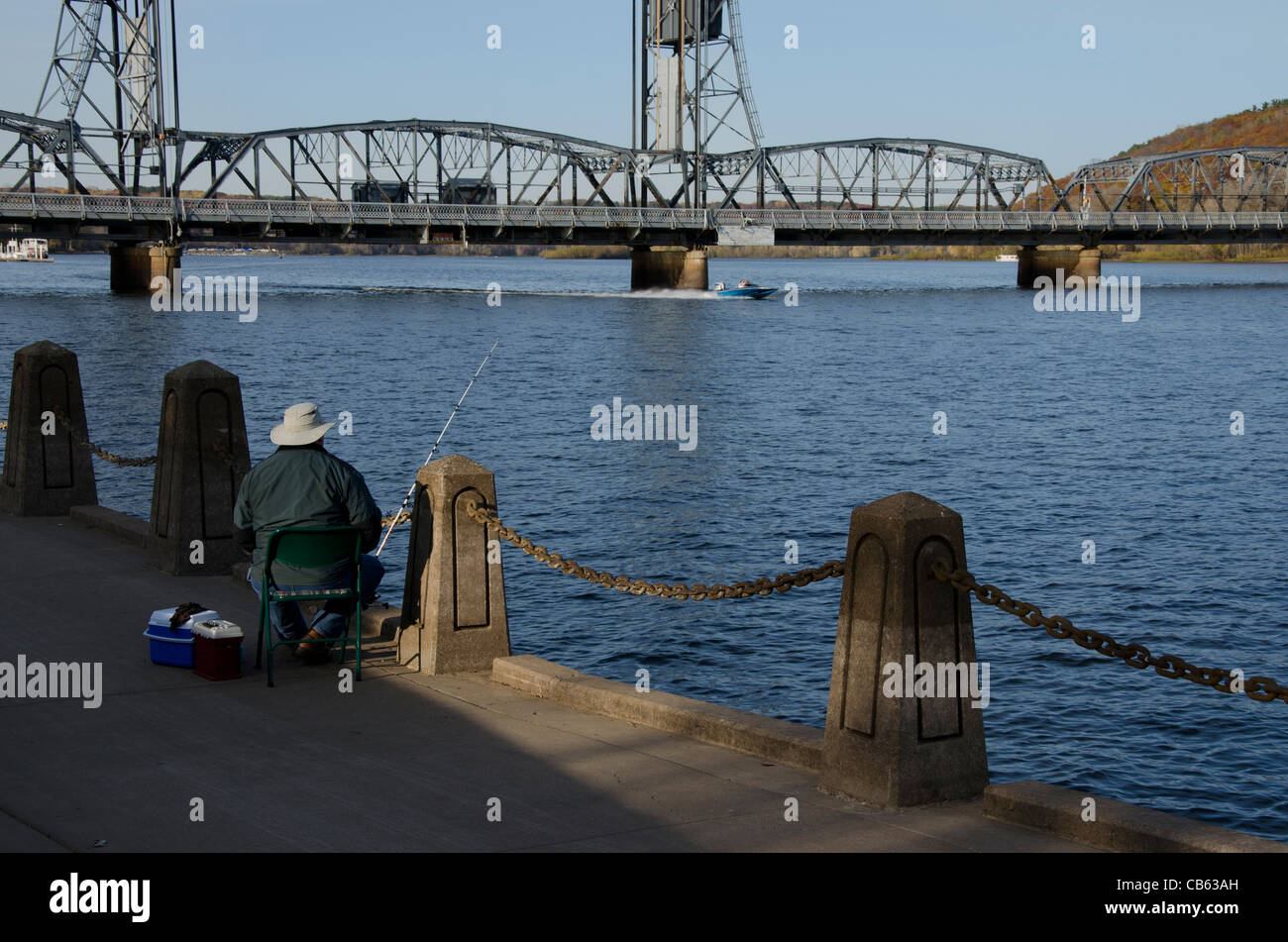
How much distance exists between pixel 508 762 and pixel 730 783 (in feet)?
4.01

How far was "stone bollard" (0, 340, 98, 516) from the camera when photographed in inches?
620

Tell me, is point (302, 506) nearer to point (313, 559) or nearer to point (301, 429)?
point (313, 559)

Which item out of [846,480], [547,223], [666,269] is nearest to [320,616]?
[846,480]

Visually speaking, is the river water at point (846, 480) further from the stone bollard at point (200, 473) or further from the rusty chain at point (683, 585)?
the rusty chain at point (683, 585)

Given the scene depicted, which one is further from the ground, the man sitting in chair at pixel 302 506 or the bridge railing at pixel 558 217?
the bridge railing at pixel 558 217

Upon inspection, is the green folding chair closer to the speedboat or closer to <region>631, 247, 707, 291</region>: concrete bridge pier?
the speedboat

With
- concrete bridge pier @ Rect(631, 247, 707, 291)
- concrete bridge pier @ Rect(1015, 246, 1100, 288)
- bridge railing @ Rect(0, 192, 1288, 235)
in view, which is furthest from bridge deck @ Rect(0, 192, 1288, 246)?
concrete bridge pier @ Rect(1015, 246, 1100, 288)

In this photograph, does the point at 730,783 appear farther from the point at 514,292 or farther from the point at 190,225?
the point at 514,292

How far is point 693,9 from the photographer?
116 m

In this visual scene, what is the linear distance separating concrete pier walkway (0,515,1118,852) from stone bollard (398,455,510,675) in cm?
21

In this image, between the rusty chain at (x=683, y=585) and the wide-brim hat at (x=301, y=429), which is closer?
the rusty chain at (x=683, y=585)

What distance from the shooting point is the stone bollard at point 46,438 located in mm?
15742

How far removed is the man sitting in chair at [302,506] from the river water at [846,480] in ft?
7.71

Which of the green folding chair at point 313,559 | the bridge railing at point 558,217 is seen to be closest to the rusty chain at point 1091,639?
the green folding chair at point 313,559
